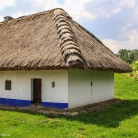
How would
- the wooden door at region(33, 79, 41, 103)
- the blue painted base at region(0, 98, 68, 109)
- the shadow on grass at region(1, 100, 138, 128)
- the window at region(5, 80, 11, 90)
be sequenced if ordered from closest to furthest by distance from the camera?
the shadow on grass at region(1, 100, 138, 128) < the blue painted base at region(0, 98, 68, 109) < the wooden door at region(33, 79, 41, 103) < the window at region(5, 80, 11, 90)

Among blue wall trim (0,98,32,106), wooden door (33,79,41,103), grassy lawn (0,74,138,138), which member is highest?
wooden door (33,79,41,103)

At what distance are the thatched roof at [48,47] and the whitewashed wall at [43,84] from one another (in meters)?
0.99

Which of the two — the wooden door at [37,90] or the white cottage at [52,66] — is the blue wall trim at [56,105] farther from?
the wooden door at [37,90]

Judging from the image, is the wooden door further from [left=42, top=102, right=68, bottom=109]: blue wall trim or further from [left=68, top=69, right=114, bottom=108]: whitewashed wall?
[left=68, top=69, right=114, bottom=108]: whitewashed wall

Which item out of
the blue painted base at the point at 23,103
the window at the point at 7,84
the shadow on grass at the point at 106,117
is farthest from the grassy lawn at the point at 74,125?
the window at the point at 7,84

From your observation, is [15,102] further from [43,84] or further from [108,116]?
[108,116]

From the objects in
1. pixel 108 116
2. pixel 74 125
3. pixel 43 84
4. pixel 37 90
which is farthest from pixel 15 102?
pixel 74 125

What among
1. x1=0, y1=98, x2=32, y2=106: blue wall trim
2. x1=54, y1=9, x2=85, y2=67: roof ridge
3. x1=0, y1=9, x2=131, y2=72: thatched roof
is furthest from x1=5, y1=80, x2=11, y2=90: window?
x1=54, y1=9, x2=85, y2=67: roof ridge

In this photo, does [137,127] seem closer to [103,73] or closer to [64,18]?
[103,73]

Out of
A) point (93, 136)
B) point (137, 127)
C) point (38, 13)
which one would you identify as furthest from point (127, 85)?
point (93, 136)

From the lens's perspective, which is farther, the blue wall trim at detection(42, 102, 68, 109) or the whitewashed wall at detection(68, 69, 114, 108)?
the whitewashed wall at detection(68, 69, 114, 108)

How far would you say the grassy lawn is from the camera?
844 centimetres

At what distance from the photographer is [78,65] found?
36.3 ft

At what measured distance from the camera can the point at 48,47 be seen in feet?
42.7
